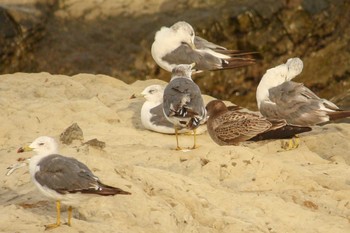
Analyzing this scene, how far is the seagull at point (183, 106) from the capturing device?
12.8 m

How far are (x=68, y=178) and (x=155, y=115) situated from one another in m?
5.00

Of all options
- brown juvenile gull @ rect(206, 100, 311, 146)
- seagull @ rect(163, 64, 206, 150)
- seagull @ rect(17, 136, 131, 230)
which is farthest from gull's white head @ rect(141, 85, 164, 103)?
seagull @ rect(17, 136, 131, 230)

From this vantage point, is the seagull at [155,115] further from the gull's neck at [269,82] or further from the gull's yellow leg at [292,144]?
the gull's yellow leg at [292,144]

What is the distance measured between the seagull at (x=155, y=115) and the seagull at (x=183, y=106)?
0.39 m

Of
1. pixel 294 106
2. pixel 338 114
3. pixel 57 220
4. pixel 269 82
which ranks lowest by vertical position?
pixel 57 220

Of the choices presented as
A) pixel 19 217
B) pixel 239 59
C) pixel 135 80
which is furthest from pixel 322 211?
pixel 135 80

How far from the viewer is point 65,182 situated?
8961 mm

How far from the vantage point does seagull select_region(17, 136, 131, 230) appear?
890 cm

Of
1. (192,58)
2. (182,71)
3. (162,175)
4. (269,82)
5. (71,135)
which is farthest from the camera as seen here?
(192,58)

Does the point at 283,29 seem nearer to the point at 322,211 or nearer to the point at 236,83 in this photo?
the point at 236,83

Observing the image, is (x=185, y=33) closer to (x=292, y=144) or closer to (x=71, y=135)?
(x=292, y=144)

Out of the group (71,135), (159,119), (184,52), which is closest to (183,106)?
(159,119)

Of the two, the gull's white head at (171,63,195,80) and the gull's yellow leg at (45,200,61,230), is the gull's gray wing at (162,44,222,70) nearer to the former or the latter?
the gull's white head at (171,63,195,80)

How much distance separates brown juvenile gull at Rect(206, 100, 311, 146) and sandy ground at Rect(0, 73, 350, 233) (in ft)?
0.71
